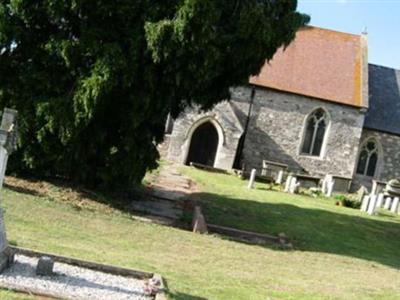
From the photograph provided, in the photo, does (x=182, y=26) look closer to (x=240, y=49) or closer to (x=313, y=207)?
(x=240, y=49)

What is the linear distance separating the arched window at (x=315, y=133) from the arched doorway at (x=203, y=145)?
4.87 m

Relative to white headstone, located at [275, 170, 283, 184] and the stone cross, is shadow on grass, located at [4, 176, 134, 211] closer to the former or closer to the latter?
white headstone, located at [275, 170, 283, 184]

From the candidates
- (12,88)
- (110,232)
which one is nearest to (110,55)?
(12,88)

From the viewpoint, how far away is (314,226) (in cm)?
1566

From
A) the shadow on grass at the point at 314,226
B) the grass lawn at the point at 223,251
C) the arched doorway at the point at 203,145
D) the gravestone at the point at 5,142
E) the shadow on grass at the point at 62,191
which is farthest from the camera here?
the arched doorway at the point at 203,145

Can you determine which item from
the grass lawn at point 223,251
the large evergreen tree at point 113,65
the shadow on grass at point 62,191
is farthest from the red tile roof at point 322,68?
the shadow on grass at point 62,191

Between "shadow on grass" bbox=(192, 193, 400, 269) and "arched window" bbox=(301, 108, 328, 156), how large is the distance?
11278mm

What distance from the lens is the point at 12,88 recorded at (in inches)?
510

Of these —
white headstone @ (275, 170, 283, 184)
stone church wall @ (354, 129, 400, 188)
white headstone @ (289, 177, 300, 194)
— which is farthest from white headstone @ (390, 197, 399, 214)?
stone church wall @ (354, 129, 400, 188)

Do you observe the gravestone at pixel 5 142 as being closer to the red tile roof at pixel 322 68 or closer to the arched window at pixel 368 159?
the red tile roof at pixel 322 68

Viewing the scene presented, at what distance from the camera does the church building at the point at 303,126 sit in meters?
28.7

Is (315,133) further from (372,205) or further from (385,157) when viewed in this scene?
(372,205)

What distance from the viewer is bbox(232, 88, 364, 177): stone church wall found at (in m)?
29.9

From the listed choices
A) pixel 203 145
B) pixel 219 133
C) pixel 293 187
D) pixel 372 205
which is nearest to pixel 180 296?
pixel 372 205
